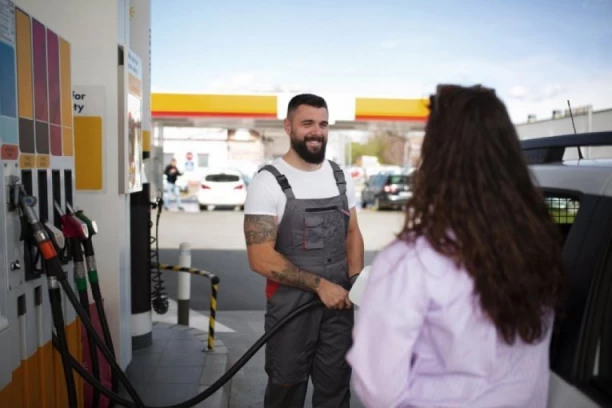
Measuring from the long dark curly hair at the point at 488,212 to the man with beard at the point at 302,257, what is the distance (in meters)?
1.77

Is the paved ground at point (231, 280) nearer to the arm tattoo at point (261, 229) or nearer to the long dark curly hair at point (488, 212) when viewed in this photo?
the long dark curly hair at point (488, 212)

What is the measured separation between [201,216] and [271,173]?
19.3m

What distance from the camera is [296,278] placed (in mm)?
3504

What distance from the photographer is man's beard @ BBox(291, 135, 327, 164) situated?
3.71m

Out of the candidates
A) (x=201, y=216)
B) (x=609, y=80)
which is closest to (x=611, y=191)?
(x=609, y=80)

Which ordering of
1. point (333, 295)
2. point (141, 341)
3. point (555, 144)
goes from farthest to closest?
point (141, 341), point (333, 295), point (555, 144)

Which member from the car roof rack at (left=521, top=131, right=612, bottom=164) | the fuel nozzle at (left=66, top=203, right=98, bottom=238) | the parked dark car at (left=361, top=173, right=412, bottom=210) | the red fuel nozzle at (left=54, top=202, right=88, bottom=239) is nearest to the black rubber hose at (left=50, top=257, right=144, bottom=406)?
the red fuel nozzle at (left=54, top=202, right=88, bottom=239)

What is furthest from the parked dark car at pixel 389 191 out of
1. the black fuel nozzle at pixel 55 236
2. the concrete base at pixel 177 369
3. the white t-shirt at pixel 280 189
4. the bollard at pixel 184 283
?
the black fuel nozzle at pixel 55 236

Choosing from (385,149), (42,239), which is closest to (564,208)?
(42,239)

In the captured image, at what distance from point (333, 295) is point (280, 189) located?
2.05 ft

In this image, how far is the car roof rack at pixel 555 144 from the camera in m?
2.50

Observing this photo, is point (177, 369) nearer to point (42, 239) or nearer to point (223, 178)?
point (42, 239)

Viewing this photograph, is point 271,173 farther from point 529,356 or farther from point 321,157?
point 529,356

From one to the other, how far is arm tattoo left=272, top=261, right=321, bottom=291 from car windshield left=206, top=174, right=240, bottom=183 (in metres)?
21.6
